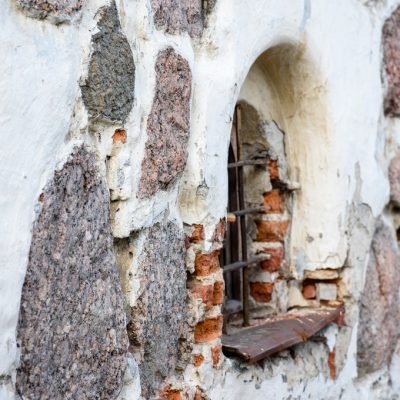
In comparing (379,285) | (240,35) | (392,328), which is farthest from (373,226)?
(240,35)

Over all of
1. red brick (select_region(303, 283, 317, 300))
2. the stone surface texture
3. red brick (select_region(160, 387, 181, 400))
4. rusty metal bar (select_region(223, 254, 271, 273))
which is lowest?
red brick (select_region(160, 387, 181, 400))

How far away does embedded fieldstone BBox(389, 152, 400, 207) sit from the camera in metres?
3.35

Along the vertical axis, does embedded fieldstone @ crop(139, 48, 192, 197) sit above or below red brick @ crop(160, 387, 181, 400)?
above

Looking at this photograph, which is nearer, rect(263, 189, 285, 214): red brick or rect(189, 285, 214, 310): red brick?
rect(189, 285, 214, 310): red brick

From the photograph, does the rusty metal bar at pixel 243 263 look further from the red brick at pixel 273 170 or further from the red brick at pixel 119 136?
the red brick at pixel 119 136

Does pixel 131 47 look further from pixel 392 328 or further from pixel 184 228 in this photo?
pixel 392 328

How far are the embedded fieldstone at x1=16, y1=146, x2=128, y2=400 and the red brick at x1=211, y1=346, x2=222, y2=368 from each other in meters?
0.44

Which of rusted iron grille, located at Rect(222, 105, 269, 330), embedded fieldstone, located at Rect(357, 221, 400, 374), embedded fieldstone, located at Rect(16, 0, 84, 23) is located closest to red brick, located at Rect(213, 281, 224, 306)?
rusted iron grille, located at Rect(222, 105, 269, 330)

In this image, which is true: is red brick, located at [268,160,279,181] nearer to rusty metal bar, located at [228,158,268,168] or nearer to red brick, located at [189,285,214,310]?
rusty metal bar, located at [228,158,268,168]

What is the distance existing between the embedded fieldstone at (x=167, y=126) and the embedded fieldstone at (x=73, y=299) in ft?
0.61

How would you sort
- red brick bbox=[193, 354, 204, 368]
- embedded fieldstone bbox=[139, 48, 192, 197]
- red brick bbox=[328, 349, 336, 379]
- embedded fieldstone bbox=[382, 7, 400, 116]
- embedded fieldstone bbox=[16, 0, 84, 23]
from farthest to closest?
embedded fieldstone bbox=[382, 7, 400, 116], red brick bbox=[328, 349, 336, 379], red brick bbox=[193, 354, 204, 368], embedded fieldstone bbox=[139, 48, 192, 197], embedded fieldstone bbox=[16, 0, 84, 23]

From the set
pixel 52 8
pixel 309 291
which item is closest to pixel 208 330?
pixel 309 291

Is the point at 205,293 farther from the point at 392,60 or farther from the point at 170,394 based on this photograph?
the point at 392,60

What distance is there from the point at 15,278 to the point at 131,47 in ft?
2.20
